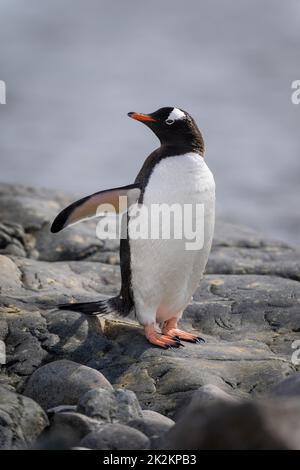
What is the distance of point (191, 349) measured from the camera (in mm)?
6027

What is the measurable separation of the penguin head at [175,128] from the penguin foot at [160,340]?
1.32 meters

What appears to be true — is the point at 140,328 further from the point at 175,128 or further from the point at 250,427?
the point at 250,427

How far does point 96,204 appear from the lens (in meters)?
6.14

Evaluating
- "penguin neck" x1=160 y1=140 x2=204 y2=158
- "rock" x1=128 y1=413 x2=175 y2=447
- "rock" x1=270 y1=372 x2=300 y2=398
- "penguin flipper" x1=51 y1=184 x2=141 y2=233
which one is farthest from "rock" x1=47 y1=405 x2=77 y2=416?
"penguin neck" x1=160 y1=140 x2=204 y2=158

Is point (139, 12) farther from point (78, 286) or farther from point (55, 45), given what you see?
point (78, 286)

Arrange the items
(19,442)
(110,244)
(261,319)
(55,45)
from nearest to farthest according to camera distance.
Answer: (19,442) < (261,319) < (110,244) < (55,45)

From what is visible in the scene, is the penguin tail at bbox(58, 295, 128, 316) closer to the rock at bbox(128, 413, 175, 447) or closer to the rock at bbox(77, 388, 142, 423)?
the rock at bbox(77, 388, 142, 423)

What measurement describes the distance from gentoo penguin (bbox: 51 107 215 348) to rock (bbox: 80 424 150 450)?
1.86 meters

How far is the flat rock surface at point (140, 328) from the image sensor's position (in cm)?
553

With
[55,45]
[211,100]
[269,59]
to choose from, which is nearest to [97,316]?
[211,100]

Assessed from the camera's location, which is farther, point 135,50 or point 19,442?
point 135,50

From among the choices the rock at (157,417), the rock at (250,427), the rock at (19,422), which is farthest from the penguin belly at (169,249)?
the rock at (250,427)

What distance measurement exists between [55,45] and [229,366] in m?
26.2

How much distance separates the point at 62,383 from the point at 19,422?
789 millimetres
